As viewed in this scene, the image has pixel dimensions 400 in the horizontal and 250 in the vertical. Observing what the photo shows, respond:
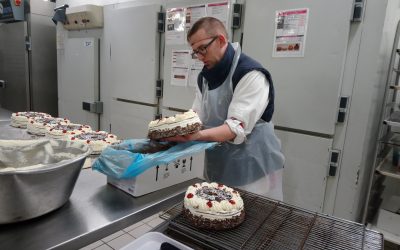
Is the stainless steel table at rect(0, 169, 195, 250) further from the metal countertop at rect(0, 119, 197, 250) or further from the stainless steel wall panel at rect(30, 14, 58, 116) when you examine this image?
the stainless steel wall panel at rect(30, 14, 58, 116)

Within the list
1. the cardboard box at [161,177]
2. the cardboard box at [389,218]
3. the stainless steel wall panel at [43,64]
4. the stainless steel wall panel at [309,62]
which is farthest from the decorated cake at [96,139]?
the stainless steel wall panel at [43,64]

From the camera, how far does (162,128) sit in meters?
1.07

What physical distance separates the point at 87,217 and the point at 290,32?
5.10ft

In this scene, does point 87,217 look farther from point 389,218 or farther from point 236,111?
point 389,218

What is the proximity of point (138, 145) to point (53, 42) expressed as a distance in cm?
355

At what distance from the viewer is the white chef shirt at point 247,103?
1.22 metres

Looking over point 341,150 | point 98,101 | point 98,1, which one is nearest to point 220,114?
point 341,150

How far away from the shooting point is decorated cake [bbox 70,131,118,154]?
1.43 metres

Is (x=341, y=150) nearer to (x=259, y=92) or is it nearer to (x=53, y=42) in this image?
(x=259, y=92)

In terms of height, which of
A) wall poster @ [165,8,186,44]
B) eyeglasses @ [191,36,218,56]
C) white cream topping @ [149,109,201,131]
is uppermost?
wall poster @ [165,8,186,44]

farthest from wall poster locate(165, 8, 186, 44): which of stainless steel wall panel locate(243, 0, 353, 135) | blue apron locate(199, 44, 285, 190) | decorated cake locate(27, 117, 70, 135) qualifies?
decorated cake locate(27, 117, 70, 135)

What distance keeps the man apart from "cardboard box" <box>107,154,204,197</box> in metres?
0.18

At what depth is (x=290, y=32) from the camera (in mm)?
1740

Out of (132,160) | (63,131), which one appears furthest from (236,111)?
(63,131)
